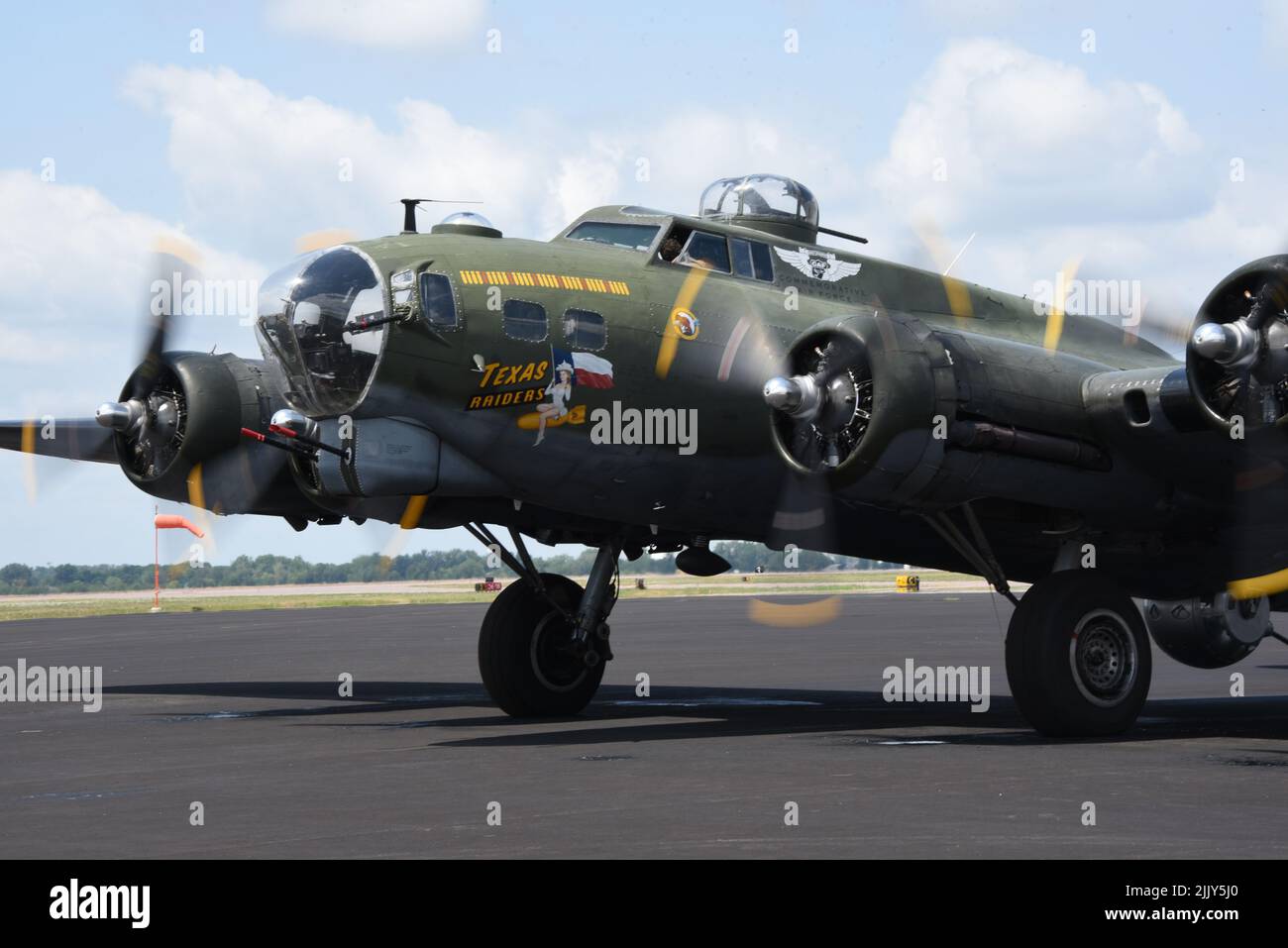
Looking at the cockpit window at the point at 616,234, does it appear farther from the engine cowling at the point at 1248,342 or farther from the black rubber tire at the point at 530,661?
the engine cowling at the point at 1248,342

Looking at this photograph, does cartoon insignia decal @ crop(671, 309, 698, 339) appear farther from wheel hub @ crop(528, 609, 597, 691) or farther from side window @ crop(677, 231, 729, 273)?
wheel hub @ crop(528, 609, 597, 691)

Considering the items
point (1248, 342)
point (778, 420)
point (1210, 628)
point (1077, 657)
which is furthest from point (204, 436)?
point (1210, 628)

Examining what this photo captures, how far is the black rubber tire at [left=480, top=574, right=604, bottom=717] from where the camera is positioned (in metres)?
19.7

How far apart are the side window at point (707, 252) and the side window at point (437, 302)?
318cm

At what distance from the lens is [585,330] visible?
54.2 ft

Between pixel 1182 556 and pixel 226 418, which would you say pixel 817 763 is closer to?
pixel 1182 556

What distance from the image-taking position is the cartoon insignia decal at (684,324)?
17094mm

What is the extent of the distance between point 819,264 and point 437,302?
Result: 16.6ft

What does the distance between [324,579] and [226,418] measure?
167 m

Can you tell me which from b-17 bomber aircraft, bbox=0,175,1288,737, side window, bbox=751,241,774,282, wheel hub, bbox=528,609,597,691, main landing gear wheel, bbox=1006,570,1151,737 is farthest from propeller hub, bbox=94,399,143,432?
main landing gear wheel, bbox=1006,570,1151,737

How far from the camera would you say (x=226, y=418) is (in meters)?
20.2

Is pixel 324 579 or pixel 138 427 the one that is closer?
pixel 138 427
